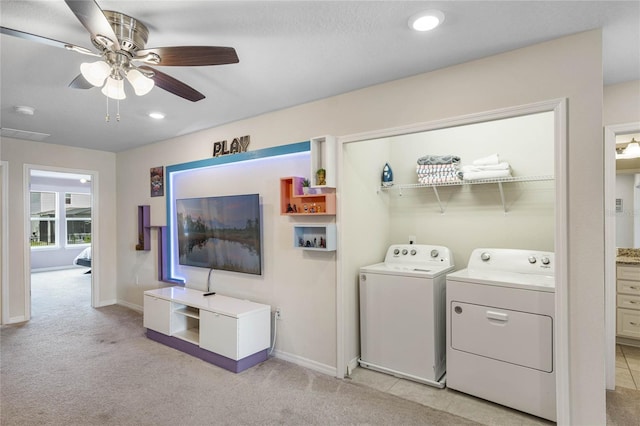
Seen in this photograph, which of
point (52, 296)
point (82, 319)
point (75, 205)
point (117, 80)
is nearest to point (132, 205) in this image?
point (82, 319)

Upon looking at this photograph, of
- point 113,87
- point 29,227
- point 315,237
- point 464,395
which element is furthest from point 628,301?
point 29,227

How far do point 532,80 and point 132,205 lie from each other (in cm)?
516

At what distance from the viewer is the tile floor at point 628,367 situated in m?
2.74

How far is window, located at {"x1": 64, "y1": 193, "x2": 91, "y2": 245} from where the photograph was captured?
9008 mm

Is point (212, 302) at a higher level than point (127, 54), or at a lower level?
lower

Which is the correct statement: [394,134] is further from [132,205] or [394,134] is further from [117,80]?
[132,205]

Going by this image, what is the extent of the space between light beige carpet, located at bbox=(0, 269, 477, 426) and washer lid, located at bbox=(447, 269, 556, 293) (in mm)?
946

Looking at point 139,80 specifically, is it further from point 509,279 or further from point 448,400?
point 448,400

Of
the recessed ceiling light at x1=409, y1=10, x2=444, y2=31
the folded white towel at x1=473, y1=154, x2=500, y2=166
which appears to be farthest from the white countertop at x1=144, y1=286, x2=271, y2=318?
the recessed ceiling light at x1=409, y1=10, x2=444, y2=31

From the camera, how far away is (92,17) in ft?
4.60

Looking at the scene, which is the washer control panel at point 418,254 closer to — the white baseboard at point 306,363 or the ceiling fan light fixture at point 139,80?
the white baseboard at point 306,363

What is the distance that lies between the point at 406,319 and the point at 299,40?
226 cm

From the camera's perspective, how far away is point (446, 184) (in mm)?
3203

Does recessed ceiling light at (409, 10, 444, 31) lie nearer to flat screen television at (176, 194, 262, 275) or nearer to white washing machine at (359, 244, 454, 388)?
white washing machine at (359, 244, 454, 388)
